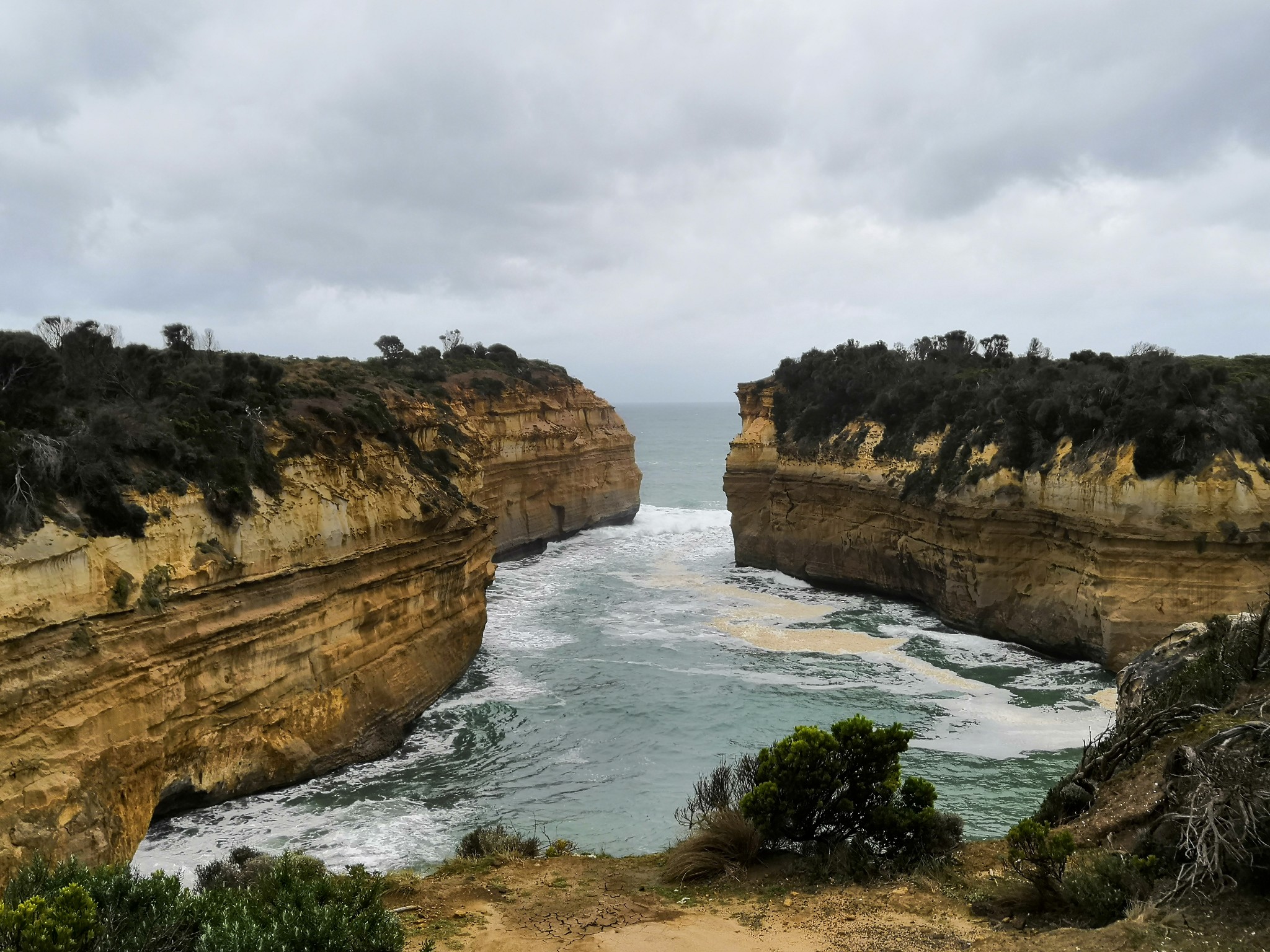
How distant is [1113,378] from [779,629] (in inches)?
438

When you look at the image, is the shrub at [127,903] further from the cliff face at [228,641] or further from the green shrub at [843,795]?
the green shrub at [843,795]

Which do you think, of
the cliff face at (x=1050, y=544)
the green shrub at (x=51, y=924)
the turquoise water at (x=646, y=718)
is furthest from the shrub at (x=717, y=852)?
the cliff face at (x=1050, y=544)

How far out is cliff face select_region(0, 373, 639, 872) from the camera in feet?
32.2

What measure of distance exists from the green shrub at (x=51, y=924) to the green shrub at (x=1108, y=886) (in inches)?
266

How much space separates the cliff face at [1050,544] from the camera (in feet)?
60.6

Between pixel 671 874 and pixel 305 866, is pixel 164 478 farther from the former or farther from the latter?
pixel 671 874

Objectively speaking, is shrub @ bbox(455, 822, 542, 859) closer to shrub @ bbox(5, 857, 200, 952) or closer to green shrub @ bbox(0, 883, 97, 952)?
shrub @ bbox(5, 857, 200, 952)

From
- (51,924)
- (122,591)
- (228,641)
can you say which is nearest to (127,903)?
(51,924)

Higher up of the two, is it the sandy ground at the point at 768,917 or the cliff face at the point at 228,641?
the cliff face at the point at 228,641

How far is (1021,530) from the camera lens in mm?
22516

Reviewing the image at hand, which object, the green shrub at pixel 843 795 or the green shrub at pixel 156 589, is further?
the green shrub at pixel 156 589

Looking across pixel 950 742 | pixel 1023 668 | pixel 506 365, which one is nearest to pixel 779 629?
pixel 1023 668

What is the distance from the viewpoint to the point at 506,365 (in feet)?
152

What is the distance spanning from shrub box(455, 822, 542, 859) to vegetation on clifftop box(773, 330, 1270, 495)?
1605 cm
